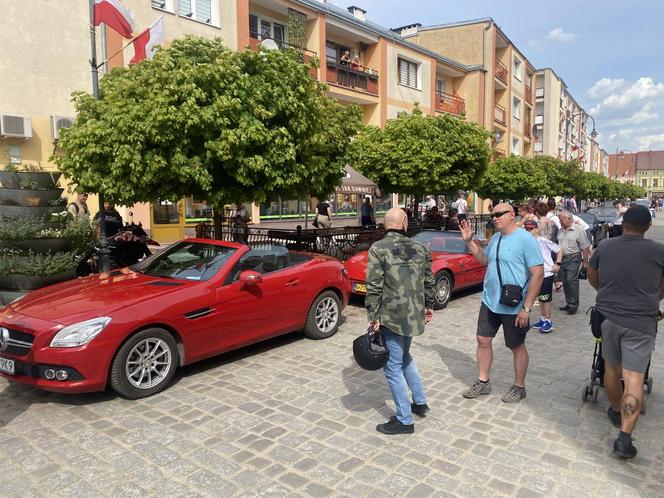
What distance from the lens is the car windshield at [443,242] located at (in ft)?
30.9

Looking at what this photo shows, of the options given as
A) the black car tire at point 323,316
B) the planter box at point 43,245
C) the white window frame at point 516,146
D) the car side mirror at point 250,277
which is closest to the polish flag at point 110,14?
the planter box at point 43,245

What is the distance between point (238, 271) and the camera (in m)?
5.55

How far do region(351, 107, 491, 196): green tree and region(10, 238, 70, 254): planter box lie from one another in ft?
27.7

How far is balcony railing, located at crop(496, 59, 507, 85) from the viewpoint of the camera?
35500 millimetres

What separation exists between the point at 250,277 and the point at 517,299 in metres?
2.77

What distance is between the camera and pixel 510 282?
431 cm

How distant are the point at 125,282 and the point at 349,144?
19.7ft

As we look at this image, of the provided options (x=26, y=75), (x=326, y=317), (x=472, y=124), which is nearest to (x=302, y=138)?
(x=326, y=317)

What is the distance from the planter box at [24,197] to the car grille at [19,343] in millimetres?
4342

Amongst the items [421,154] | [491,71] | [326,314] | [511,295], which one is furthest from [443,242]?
[491,71]

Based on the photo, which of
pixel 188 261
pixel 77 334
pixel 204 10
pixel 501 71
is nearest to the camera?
pixel 77 334

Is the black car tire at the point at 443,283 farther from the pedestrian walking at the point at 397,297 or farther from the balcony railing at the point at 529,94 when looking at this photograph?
the balcony railing at the point at 529,94

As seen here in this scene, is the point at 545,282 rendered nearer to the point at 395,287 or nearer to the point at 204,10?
the point at 395,287

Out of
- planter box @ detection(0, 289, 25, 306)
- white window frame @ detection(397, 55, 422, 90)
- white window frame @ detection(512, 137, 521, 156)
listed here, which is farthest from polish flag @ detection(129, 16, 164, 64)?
white window frame @ detection(512, 137, 521, 156)
